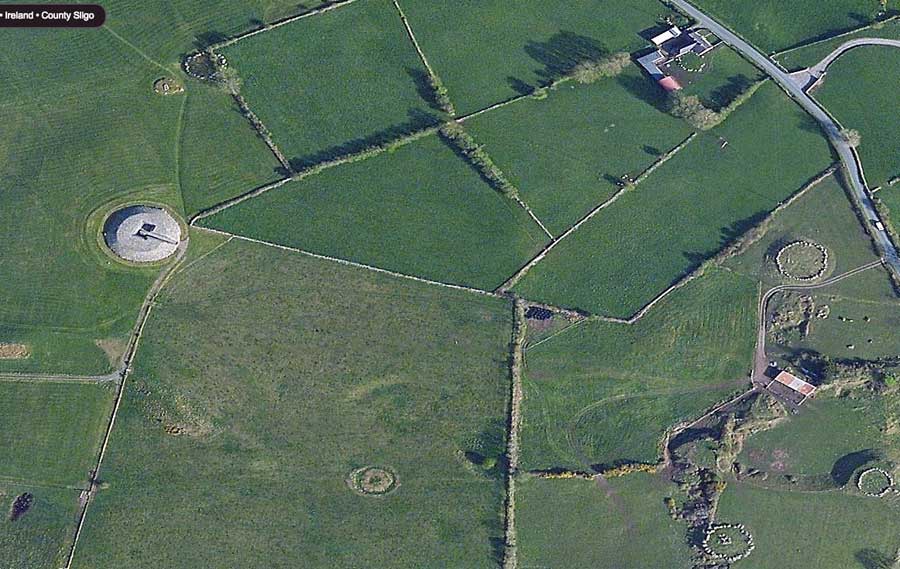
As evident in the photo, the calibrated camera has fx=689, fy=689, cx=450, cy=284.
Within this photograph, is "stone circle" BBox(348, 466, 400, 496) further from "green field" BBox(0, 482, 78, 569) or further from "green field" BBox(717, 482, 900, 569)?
"green field" BBox(717, 482, 900, 569)

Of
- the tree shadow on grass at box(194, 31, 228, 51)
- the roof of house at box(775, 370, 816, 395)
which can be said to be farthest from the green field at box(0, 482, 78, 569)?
the roof of house at box(775, 370, 816, 395)

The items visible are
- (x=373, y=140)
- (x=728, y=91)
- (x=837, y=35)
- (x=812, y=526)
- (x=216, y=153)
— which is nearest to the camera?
(x=812, y=526)

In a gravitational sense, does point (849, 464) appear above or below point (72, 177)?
below

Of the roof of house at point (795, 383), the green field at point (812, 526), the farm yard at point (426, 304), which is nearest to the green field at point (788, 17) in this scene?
the farm yard at point (426, 304)

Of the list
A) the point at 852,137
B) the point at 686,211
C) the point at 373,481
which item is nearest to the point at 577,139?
the point at 686,211

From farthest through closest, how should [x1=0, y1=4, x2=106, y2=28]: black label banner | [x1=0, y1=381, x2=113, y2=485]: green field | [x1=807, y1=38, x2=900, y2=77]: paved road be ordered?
1. [x1=807, y1=38, x2=900, y2=77]: paved road
2. [x1=0, y1=4, x2=106, y2=28]: black label banner
3. [x1=0, y1=381, x2=113, y2=485]: green field

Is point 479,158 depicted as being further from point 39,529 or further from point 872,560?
point 39,529

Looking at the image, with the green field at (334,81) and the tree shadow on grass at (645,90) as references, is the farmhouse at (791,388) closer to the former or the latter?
the tree shadow on grass at (645,90)
